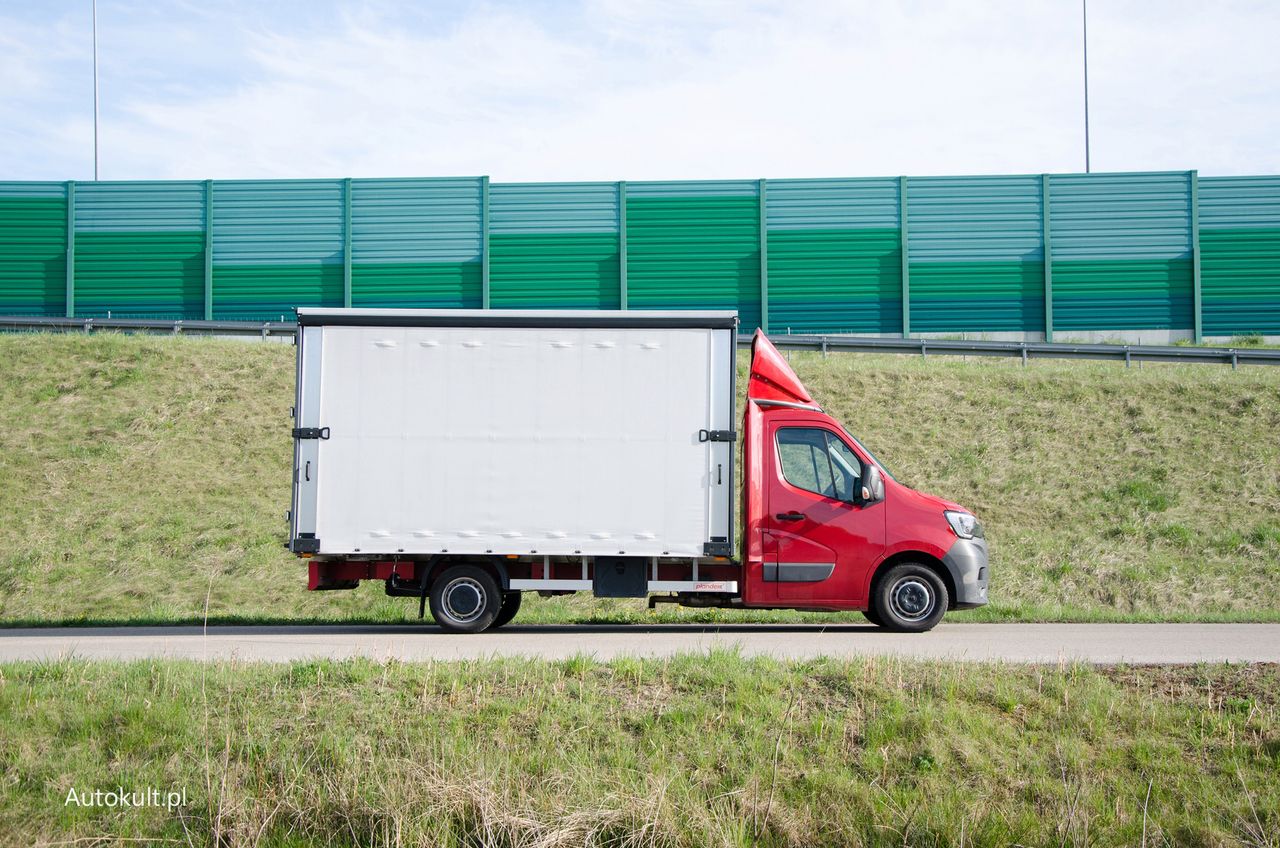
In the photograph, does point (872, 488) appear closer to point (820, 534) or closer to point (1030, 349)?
point (820, 534)

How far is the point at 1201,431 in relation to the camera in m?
21.9

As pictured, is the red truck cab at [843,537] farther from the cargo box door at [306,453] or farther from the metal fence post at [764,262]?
the metal fence post at [764,262]

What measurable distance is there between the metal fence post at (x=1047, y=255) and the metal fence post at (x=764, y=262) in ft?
24.7

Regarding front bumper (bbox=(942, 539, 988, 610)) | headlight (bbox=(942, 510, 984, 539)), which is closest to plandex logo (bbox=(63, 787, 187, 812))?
front bumper (bbox=(942, 539, 988, 610))

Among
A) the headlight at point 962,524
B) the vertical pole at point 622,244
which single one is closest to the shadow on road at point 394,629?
the headlight at point 962,524

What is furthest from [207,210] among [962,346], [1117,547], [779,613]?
[1117,547]

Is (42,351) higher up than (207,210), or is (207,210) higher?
(207,210)

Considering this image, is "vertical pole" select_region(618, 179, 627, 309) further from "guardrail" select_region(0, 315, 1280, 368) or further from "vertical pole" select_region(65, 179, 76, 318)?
"vertical pole" select_region(65, 179, 76, 318)

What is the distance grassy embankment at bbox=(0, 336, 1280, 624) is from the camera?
16234 mm

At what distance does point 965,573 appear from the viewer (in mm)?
12289

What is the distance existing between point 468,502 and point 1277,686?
7.43 m

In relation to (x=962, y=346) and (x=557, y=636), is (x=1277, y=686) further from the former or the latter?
(x=962, y=346)

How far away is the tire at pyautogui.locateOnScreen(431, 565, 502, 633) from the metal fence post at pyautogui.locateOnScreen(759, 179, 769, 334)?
64.7ft

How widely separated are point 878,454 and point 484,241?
1490cm
